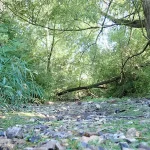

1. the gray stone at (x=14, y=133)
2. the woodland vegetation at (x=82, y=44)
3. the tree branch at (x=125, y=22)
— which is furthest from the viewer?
the tree branch at (x=125, y=22)

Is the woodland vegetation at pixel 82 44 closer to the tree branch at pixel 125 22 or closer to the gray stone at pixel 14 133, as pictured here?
the tree branch at pixel 125 22

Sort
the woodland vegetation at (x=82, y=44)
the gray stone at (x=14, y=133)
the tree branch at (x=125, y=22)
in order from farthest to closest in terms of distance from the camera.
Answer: the tree branch at (x=125, y=22), the woodland vegetation at (x=82, y=44), the gray stone at (x=14, y=133)

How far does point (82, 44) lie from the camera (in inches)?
237

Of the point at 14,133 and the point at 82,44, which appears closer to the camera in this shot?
the point at 14,133

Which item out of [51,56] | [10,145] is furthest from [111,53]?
[10,145]

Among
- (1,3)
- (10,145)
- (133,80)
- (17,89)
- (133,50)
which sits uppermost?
(1,3)

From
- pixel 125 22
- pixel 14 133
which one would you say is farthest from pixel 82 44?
pixel 14 133

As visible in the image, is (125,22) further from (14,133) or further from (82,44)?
(14,133)

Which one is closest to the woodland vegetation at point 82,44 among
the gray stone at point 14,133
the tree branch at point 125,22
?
the tree branch at point 125,22

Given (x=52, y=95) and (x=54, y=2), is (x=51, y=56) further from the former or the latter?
(x=54, y=2)

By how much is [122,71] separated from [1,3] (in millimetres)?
2369

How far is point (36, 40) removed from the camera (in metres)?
6.13

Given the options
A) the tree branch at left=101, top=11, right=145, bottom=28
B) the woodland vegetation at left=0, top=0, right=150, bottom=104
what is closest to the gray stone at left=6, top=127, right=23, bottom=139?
the woodland vegetation at left=0, top=0, right=150, bottom=104

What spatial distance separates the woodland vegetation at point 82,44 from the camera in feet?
14.6
